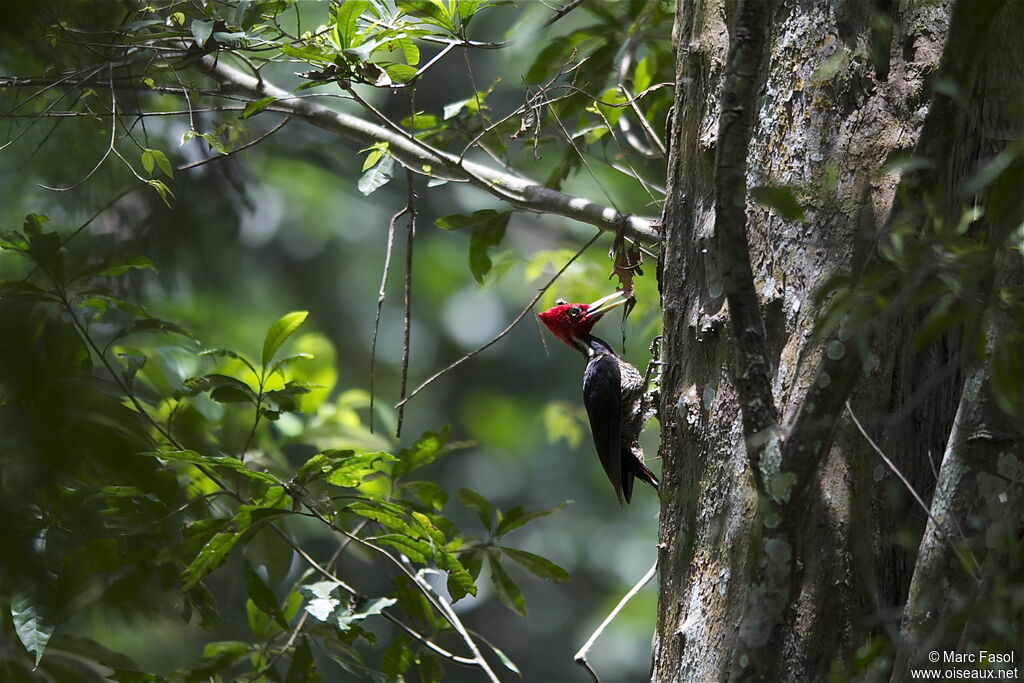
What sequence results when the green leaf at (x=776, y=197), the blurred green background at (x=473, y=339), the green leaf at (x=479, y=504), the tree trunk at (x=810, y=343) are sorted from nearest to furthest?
the green leaf at (x=776, y=197)
the tree trunk at (x=810, y=343)
the green leaf at (x=479, y=504)
the blurred green background at (x=473, y=339)

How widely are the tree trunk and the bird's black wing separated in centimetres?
126


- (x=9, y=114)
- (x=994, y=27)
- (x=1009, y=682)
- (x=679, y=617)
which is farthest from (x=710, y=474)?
(x=9, y=114)

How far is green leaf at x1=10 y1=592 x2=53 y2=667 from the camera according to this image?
1379mm

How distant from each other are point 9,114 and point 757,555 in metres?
1.59

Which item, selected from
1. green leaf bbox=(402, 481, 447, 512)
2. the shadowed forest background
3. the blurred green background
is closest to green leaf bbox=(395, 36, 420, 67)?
the shadowed forest background

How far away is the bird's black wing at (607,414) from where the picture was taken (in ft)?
9.95

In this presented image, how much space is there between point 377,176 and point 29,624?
1.23 meters

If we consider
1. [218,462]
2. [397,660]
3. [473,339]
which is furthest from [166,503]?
[473,339]

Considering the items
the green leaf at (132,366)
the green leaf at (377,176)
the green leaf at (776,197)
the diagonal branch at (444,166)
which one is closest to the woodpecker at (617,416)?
the diagonal branch at (444,166)

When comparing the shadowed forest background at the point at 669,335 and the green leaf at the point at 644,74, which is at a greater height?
the green leaf at the point at 644,74

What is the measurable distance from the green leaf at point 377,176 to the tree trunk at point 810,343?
755mm

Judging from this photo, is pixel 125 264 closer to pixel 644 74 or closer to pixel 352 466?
pixel 352 466

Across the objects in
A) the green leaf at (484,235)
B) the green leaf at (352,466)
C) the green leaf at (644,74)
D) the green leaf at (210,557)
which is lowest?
the green leaf at (210,557)

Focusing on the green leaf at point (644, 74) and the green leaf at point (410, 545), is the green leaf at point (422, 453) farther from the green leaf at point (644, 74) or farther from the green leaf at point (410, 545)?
the green leaf at point (644, 74)
